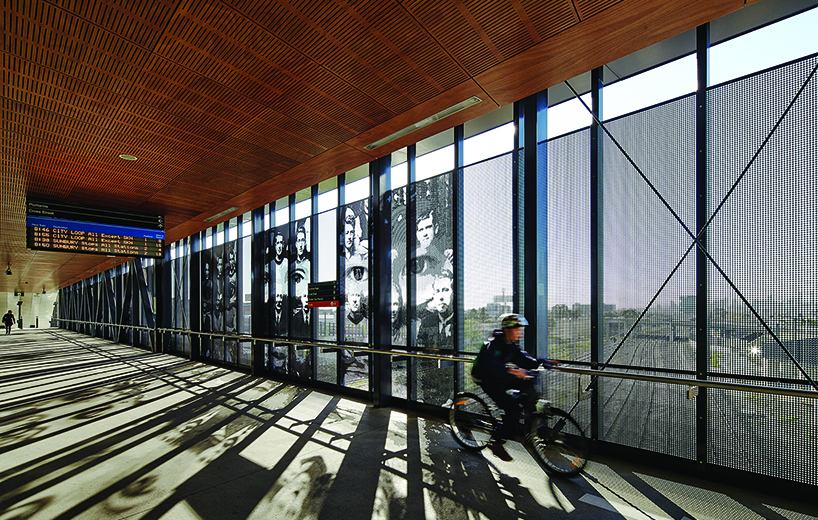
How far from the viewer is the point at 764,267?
138 inches

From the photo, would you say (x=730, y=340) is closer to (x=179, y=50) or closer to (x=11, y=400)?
(x=179, y=50)

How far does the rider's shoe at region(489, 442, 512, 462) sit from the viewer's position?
4.15 m

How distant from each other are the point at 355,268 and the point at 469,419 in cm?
347

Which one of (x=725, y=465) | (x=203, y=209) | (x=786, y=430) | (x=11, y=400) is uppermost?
(x=203, y=209)

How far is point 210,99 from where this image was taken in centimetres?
438

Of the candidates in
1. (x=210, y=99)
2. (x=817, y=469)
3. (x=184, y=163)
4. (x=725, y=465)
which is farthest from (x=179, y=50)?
(x=817, y=469)

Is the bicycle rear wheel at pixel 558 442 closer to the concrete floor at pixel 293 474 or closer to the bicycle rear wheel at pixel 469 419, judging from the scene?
the concrete floor at pixel 293 474

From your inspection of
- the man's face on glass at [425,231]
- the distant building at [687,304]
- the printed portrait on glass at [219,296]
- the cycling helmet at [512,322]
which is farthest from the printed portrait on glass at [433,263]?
the printed portrait on glass at [219,296]

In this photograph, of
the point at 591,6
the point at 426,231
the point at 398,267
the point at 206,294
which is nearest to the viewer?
the point at 591,6

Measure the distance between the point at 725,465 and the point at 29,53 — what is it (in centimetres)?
643

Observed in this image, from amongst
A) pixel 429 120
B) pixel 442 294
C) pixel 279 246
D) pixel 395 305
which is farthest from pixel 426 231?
pixel 279 246

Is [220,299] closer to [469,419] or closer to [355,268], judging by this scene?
[355,268]

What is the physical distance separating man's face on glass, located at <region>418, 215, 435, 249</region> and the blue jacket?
87.5 inches

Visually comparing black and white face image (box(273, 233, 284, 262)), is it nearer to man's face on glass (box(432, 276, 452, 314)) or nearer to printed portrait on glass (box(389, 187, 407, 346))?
printed portrait on glass (box(389, 187, 407, 346))
